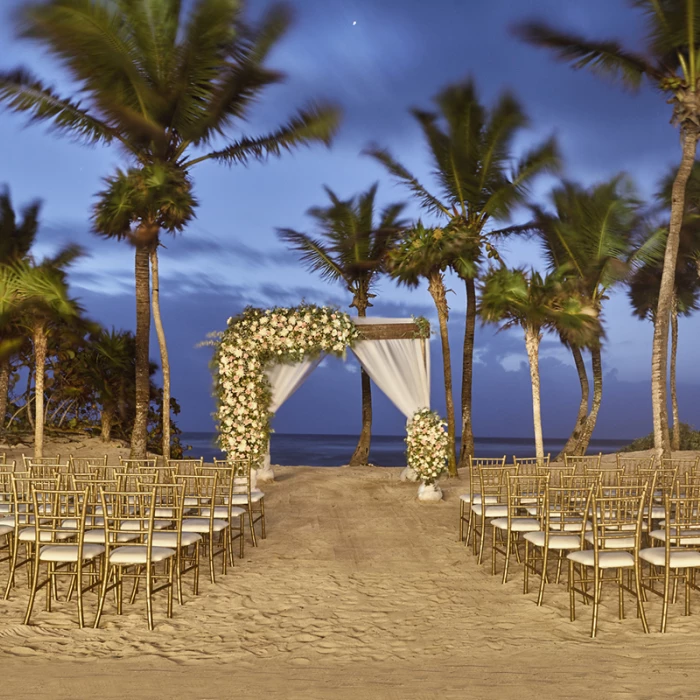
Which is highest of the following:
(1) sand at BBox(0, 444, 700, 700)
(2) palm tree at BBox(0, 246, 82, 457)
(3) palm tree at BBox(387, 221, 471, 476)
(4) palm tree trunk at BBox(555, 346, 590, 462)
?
(3) palm tree at BBox(387, 221, 471, 476)

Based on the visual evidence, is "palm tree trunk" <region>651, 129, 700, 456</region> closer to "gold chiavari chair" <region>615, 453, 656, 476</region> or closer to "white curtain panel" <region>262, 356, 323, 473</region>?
"gold chiavari chair" <region>615, 453, 656, 476</region>

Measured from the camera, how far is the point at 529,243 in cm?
1727

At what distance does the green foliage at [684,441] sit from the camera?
19141 millimetres

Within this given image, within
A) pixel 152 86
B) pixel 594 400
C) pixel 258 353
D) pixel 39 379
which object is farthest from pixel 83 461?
pixel 594 400

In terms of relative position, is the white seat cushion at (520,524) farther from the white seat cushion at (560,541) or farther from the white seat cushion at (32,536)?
the white seat cushion at (32,536)

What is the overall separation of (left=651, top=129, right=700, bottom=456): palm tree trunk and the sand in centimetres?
588

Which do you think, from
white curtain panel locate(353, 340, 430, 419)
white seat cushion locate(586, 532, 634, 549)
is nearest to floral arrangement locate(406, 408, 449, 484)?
white curtain panel locate(353, 340, 430, 419)

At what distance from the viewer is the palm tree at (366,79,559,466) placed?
14016mm

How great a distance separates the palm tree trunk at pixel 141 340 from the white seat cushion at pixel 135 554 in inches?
314

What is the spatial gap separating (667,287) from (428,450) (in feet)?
15.2

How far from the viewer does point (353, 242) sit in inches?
632

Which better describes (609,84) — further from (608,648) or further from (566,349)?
(608,648)

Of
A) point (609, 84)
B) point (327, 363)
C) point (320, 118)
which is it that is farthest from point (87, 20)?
point (609, 84)

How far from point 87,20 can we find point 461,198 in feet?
23.4
